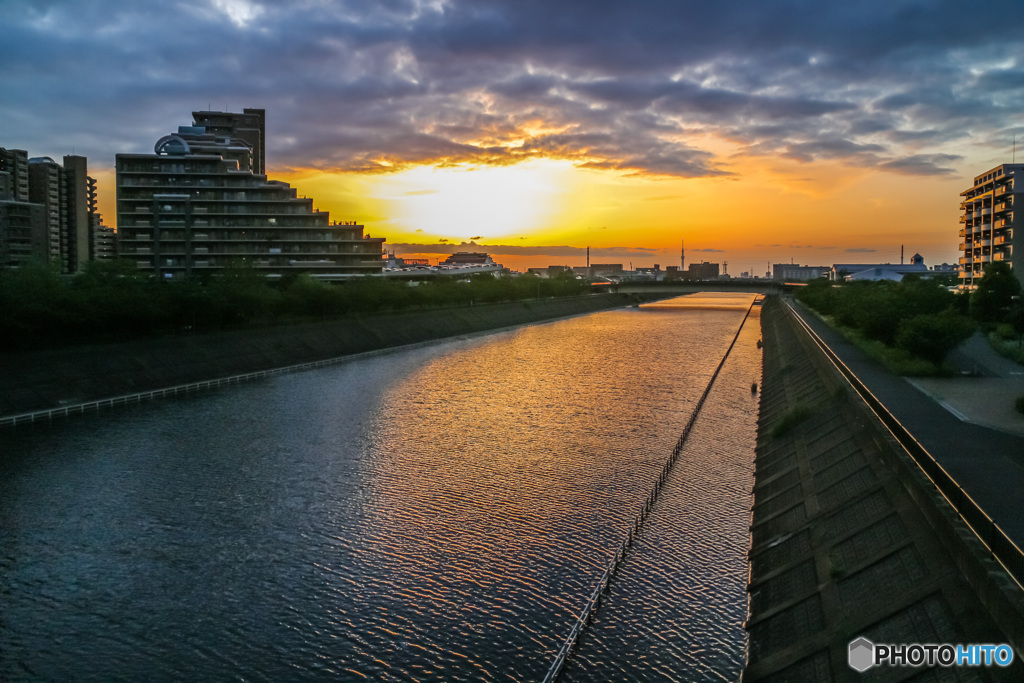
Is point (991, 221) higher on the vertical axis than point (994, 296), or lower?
higher

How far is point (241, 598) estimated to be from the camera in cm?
1473

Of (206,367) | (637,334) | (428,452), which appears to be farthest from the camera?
(637,334)

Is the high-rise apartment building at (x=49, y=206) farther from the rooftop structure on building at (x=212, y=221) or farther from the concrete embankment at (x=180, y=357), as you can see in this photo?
the concrete embankment at (x=180, y=357)

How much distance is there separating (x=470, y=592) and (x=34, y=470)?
650 inches

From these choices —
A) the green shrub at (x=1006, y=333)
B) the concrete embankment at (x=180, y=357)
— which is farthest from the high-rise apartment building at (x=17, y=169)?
the green shrub at (x=1006, y=333)

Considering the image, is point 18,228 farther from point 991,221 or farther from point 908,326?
point 991,221

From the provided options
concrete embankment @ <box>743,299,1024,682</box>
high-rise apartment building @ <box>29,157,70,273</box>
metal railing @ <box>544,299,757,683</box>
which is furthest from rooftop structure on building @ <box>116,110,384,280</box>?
concrete embankment @ <box>743,299,1024,682</box>

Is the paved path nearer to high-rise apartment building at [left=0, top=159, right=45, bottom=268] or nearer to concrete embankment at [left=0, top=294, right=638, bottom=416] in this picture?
concrete embankment at [left=0, top=294, right=638, bottom=416]

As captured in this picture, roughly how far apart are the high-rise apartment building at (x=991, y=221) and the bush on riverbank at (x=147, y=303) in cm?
5756

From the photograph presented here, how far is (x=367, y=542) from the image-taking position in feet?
57.9

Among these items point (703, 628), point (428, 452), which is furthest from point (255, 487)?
point (703, 628)

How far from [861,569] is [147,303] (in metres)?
38.4

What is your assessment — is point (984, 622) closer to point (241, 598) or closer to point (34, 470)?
point (241, 598)

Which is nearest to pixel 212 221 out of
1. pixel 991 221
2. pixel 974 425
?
pixel 974 425
